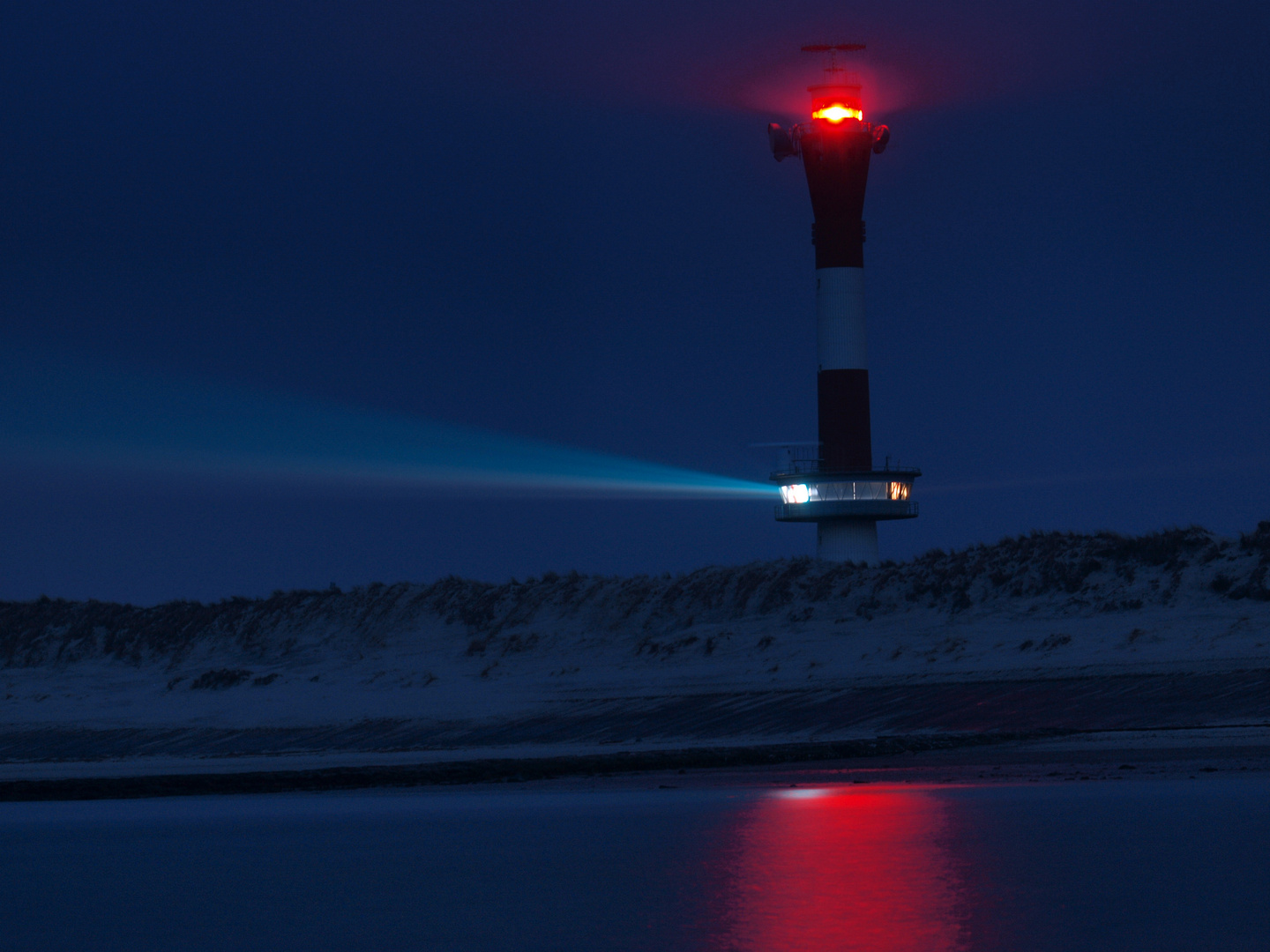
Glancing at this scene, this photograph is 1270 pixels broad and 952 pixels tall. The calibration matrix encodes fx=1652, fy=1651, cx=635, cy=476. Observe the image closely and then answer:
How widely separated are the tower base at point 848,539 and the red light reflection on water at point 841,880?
114 ft

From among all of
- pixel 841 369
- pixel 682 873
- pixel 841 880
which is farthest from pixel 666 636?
pixel 841 880

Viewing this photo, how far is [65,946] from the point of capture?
8750 mm

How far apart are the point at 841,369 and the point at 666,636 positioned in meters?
14.0

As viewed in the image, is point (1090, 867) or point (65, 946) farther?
point (1090, 867)

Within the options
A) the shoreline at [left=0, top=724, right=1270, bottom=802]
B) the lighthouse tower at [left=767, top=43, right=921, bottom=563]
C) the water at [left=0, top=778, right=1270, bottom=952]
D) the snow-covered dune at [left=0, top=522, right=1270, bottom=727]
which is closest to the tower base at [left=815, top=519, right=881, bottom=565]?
the lighthouse tower at [left=767, top=43, right=921, bottom=563]

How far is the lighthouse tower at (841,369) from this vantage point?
155ft

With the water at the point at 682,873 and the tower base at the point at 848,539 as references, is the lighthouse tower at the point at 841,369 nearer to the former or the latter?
the tower base at the point at 848,539

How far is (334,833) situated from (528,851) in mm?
2319

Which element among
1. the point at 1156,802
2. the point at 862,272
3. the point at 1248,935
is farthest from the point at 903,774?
the point at 862,272

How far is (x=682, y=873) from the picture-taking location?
10625 millimetres

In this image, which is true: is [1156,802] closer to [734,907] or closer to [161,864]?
[734,907]

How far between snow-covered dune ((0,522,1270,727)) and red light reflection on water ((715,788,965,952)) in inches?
486

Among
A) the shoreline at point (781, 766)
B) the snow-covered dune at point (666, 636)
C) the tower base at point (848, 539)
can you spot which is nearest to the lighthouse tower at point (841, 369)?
the tower base at point (848, 539)

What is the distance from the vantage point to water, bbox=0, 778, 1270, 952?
8.58m
